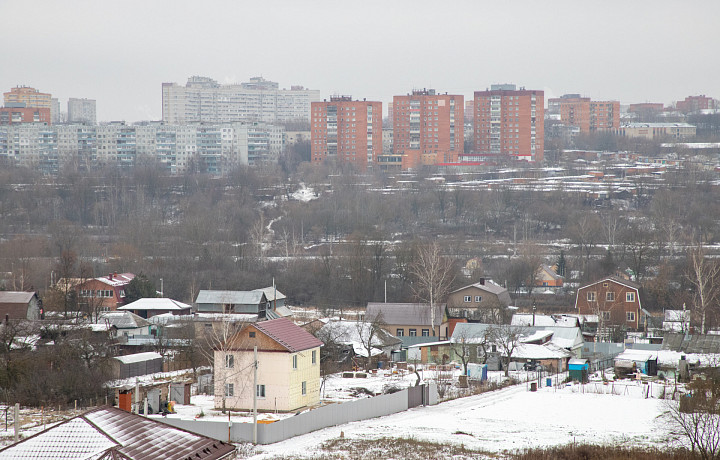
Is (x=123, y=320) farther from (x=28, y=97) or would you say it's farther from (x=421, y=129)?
(x=28, y=97)

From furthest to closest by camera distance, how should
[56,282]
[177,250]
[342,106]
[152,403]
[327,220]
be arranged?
[342,106]
[327,220]
[177,250]
[56,282]
[152,403]

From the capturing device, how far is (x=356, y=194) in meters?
73.0

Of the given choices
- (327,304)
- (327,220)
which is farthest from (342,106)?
(327,304)

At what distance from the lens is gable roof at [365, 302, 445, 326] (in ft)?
104

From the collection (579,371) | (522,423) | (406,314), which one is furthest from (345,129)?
(522,423)

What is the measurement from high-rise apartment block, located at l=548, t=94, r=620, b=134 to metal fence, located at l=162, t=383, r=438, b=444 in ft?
336

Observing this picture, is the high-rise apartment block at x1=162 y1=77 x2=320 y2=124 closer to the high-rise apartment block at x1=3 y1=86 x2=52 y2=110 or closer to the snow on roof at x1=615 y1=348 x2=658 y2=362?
the high-rise apartment block at x1=3 y1=86 x2=52 y2=110

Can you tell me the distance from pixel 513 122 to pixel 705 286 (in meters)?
60.2

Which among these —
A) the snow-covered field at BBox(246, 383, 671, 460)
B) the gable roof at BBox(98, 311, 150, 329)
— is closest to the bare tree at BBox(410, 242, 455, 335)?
the gable roof at BBox(98, 311, 150, 329)

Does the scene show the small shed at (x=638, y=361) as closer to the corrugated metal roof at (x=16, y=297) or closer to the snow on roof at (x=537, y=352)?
the snow on roof at (x=537, y=352)

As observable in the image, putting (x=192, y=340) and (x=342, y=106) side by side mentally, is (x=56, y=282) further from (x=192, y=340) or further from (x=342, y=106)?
(x=342, y=106)

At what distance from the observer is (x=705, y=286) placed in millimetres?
37062

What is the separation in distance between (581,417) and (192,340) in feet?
42.6

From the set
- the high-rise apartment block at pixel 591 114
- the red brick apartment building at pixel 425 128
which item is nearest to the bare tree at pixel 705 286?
the red brick apartment building at pixel 425 128
